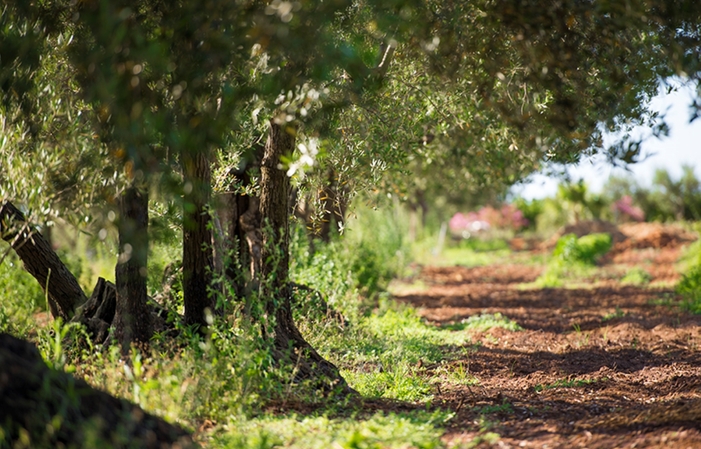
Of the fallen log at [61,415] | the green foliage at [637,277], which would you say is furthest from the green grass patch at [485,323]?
the fallen log at [61,415]

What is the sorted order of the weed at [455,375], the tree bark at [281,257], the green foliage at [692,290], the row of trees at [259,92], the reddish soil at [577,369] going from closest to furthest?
1. the row of trees at [259,92]
2. the reddish soil at [577,369]
3. the tree bark at [281,257]
4. the weed at [455,375]
5. the green foliage at [692,290]

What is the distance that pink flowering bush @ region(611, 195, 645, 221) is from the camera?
121ft

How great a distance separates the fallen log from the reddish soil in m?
1.92

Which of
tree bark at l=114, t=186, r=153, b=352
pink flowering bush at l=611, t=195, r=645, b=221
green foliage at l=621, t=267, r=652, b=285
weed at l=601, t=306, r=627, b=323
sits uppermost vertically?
pink flowering bush at l=611, t=195, r=645, b=221

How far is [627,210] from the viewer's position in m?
36.8

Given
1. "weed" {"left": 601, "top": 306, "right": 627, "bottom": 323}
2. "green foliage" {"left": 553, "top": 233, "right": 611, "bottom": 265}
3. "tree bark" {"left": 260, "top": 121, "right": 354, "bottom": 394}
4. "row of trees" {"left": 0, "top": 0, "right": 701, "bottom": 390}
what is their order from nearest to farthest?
1. "row of trees" {"left": 0, "top": 0, "right": 701, "bottom": 390}
2. "tree bark" {"left": 260, "top": 121, "right": 354, "bottom": 394}
3. "weed" {"left": 601, "top": 306, "right": 627, "bottom": 323}
4. "green foliage" {"left": 553, "top": 233, "right": 611, "bottom": 265}

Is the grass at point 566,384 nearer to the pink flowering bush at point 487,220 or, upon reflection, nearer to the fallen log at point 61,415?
the fallen log at point 61,415

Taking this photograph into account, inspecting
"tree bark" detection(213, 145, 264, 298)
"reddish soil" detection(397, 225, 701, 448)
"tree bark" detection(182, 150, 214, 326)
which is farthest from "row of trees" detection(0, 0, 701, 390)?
"reddish soil" detection(397, 225, 701, 448)

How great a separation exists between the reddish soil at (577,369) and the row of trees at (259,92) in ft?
5.12

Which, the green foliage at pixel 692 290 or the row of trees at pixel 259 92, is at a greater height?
the row of trees at pixel 259 92

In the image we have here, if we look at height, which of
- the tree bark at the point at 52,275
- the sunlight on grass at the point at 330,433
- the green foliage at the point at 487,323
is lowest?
the sunlight on grass at the point at 330,433

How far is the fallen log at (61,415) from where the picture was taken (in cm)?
395

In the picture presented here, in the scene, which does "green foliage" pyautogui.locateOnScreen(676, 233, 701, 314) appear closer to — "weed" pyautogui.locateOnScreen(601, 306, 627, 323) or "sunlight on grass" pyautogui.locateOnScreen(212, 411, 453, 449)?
"weed" pyautogui.locateOnScreen(601, 306, 627, 323)

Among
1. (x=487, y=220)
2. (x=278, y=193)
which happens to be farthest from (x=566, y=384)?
(x=487, y=220)
